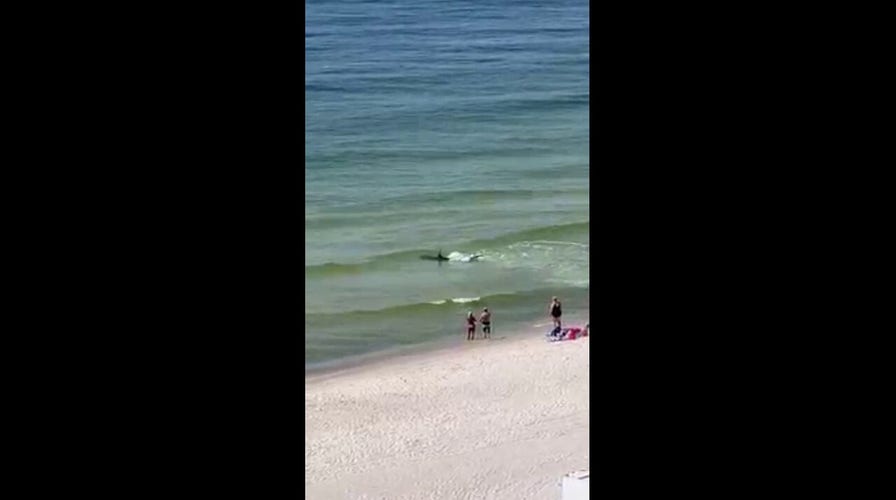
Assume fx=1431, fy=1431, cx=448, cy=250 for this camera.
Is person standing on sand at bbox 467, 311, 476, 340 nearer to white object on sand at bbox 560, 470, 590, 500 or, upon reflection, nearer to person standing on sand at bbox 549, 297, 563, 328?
person standing on sand at bbox 549, 297, 563, 328

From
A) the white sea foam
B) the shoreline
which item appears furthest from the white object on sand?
the white sea foam

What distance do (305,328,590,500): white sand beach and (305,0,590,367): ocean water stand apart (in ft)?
3.05

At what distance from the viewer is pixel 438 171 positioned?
1998 centimetres

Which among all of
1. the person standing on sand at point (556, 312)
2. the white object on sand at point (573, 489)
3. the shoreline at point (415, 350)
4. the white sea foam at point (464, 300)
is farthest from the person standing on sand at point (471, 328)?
the white object on sand at point (573, 489)

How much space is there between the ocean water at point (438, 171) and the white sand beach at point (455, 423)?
929 mm

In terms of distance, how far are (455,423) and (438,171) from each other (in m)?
9.90

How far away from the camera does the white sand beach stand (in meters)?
9.02

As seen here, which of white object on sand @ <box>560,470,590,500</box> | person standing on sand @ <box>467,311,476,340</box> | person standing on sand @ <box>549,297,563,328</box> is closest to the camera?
white object on sand @ <box>560,470,590,500</box>

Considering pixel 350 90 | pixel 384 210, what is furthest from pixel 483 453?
pixel 350 90

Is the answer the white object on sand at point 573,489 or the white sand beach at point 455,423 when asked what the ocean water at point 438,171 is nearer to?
the white sand beach at point 455,423

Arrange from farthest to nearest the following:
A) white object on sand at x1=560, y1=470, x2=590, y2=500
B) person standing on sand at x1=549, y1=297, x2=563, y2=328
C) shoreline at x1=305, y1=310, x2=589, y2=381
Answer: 1. person standing on sand at x1=549, y1=297, x2=563, y2=328
2. shoreline at x1=305, y1=310, x2=589, y2=381
3. white object on sand at x1=560, y1=470, x2=590, y2=500

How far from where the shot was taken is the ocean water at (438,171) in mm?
13609
